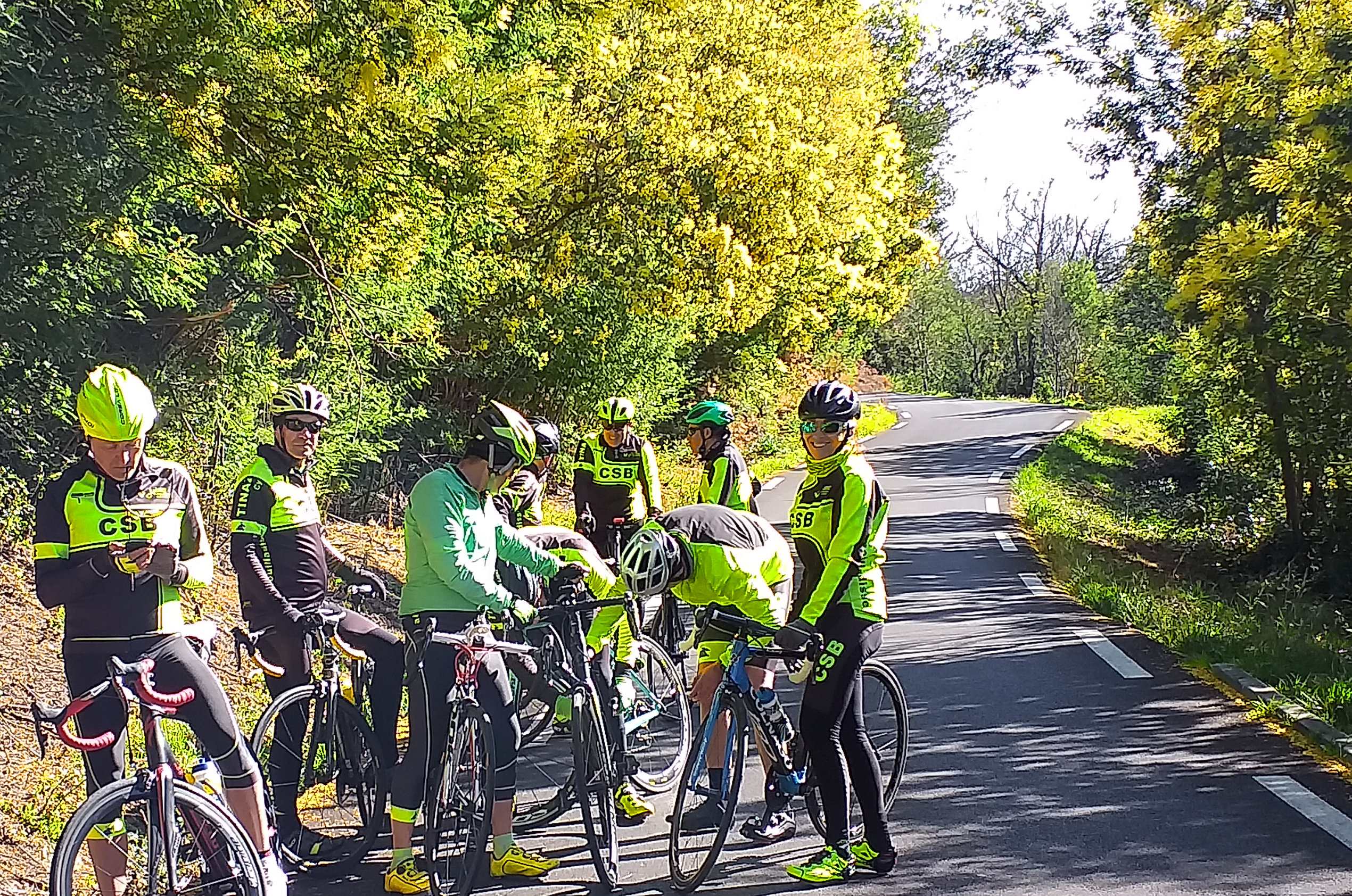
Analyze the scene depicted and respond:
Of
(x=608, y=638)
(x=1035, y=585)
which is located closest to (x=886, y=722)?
(x=608, y=638)

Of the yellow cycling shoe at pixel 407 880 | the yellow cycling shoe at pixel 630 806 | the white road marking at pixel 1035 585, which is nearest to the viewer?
the yellow cycling shoe at pixel 407 880

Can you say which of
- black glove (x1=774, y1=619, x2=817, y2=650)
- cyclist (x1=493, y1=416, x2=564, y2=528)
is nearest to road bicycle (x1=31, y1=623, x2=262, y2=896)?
black glove (x1=774, y1=619, x2=817, y2=650)

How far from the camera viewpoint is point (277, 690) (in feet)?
18.2

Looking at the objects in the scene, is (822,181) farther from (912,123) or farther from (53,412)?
(912,123)

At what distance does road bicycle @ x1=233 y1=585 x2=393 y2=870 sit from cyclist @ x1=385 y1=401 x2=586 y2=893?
526 millimetres

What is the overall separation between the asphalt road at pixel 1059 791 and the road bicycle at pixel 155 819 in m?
1.16

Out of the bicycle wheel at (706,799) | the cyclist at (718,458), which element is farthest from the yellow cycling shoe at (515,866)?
the cyclist at (718,458)

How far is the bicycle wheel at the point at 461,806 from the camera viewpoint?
4.98 m

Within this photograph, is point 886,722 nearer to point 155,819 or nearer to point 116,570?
point 155,819

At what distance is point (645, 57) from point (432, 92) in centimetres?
560

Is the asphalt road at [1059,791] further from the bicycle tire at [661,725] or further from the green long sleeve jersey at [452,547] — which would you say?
the green long sleeve jersey at [452,547]

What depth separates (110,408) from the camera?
4086 mm

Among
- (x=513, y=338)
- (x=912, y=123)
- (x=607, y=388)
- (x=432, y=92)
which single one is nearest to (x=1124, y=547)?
(x=607, y=388)

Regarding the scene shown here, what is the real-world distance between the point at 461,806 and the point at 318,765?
1.02 m
